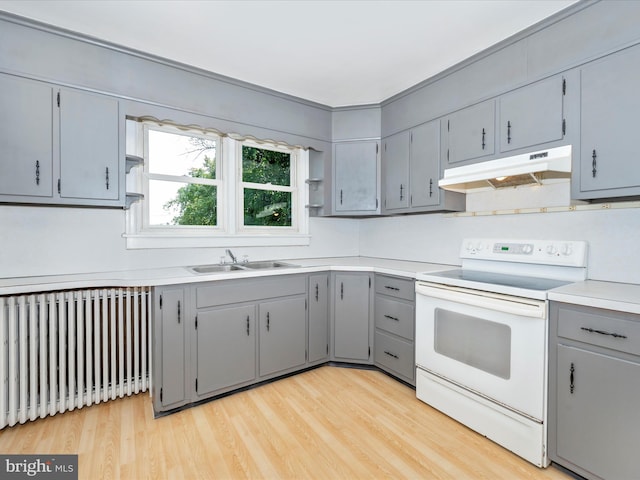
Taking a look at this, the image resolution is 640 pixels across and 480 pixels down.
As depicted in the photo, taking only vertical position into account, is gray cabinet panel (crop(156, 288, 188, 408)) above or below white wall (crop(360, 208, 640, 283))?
below

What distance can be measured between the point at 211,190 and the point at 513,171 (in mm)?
2389

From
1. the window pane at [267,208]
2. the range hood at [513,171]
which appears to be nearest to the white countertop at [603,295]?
the range hood at [513,171]

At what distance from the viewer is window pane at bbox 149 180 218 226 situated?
2.64m

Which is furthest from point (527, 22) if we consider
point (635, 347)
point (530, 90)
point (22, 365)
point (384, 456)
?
point (22, 365)

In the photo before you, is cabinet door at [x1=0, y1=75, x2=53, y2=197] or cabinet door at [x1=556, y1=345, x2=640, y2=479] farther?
cabinet door at [x1=0, y1=75, x2=53, y2=197]

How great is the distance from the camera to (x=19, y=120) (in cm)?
189

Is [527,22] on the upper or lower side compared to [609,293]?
upper

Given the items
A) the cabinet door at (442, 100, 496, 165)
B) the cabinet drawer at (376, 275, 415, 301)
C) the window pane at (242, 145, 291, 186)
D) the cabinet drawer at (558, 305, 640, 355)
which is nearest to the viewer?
the cabinet drawer at (558, 305, 640, 355)

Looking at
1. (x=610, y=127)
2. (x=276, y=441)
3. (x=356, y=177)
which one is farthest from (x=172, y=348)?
(x=610, y=127)

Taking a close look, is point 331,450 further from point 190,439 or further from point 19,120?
point 19,120

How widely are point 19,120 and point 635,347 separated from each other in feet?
11.1

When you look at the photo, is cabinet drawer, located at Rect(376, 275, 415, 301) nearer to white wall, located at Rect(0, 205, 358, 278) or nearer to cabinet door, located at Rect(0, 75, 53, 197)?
white wall, located at Rect(0, 205, 358, 278)

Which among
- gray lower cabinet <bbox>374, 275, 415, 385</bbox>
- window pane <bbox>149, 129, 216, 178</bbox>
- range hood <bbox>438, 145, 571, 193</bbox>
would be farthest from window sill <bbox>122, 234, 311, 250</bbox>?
range hood <bbox>438, 145, 571, 193</bbox>

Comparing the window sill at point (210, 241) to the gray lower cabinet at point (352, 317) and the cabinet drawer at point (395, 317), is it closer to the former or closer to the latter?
the gray lower cabinet at point (352, 317)
